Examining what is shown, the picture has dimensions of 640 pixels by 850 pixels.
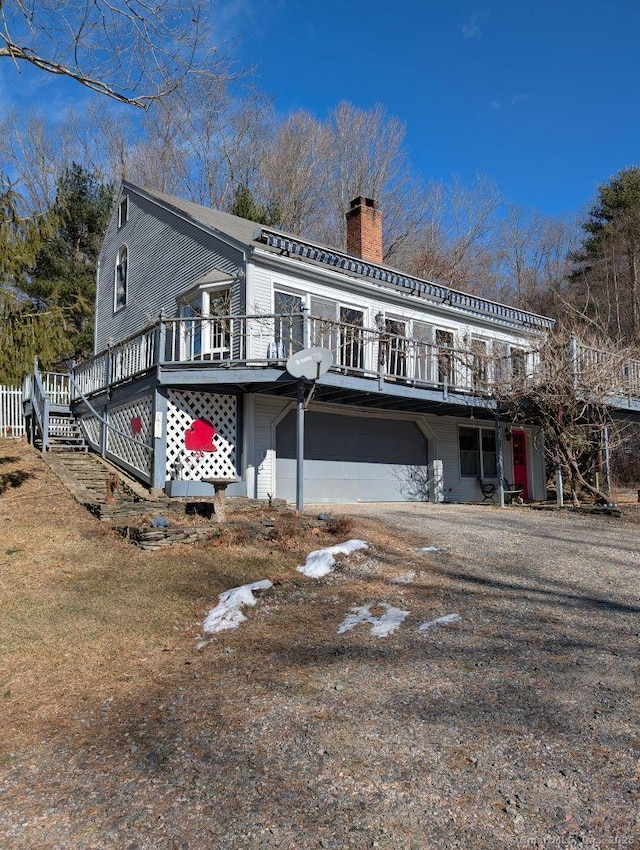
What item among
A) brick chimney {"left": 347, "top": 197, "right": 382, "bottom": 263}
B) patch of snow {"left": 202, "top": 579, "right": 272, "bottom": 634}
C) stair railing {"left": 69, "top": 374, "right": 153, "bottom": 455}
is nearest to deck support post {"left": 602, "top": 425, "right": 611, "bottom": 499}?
brick chimney {"left": 347, "top": 197, "right": 382, "bottom": 263}

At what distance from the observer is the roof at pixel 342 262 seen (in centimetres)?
1369

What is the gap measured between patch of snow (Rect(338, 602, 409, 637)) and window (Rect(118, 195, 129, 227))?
16.5 m

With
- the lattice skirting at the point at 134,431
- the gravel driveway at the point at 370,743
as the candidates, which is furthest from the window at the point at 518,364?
the gravel driveway at the point at 370,743

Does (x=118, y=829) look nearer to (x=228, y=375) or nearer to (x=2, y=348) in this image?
(x=2, y=348)

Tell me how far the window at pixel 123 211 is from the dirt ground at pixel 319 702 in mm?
13743

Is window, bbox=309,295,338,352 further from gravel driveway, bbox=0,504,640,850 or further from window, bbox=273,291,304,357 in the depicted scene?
gravel driveway, bbox=0,504,640,850

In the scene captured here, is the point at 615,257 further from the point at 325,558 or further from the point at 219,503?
the point at 325,558

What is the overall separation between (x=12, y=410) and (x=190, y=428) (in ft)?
24.2

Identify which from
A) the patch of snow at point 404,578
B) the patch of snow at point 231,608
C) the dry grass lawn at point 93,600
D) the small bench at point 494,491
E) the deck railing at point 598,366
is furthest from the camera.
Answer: the small bench at point 494,491

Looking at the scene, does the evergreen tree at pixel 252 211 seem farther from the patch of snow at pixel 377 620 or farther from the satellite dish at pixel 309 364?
the patch of snow at pixel 377 620

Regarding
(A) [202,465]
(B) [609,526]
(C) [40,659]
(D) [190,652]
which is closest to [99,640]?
(C) [40,659]

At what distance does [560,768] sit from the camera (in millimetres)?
3020

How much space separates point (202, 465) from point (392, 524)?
4.09 metres

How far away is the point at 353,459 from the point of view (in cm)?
1484
